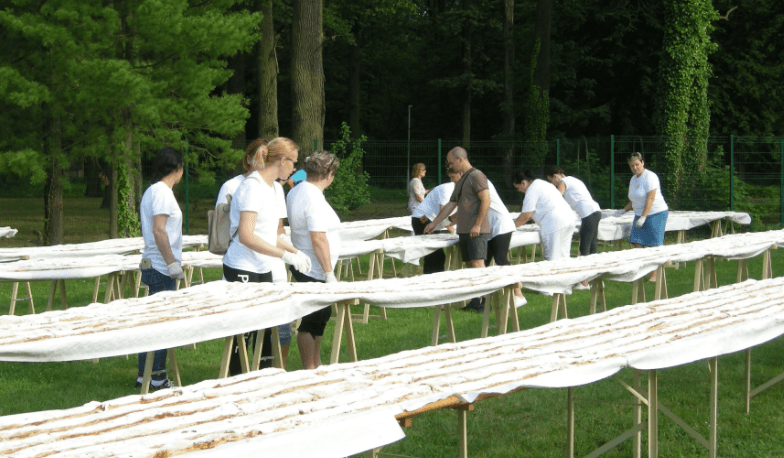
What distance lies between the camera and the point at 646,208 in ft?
34.5

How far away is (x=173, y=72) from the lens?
1449 cm

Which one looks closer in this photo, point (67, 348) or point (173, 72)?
point (67, 348)

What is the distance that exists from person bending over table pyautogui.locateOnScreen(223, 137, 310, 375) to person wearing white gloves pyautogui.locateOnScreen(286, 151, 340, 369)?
17 cm

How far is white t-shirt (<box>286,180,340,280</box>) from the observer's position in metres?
5.29

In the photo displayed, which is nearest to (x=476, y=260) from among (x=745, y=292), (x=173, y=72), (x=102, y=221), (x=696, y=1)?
(x=745, y=292)

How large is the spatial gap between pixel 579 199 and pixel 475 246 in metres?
2.64

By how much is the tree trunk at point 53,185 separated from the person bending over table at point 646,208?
9.24 metres

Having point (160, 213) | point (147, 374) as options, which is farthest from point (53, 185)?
point (147, 374)

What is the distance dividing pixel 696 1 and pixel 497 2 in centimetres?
1522

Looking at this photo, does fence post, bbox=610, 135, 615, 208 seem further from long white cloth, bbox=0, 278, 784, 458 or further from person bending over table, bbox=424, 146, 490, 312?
long white cloth, bbox=0, 278, 784, 458

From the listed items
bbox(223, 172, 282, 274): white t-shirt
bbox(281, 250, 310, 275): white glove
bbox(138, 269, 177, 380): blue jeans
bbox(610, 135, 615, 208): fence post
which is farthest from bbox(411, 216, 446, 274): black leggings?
bbox(610, 135, 615, 208): fence post

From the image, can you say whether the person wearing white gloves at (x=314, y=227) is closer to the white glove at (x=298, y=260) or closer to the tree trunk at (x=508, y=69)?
the white glove at (x=298, y=260)

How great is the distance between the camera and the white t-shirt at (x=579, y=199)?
1044cm

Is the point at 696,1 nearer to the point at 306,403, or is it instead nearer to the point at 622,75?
the point at 622,75
